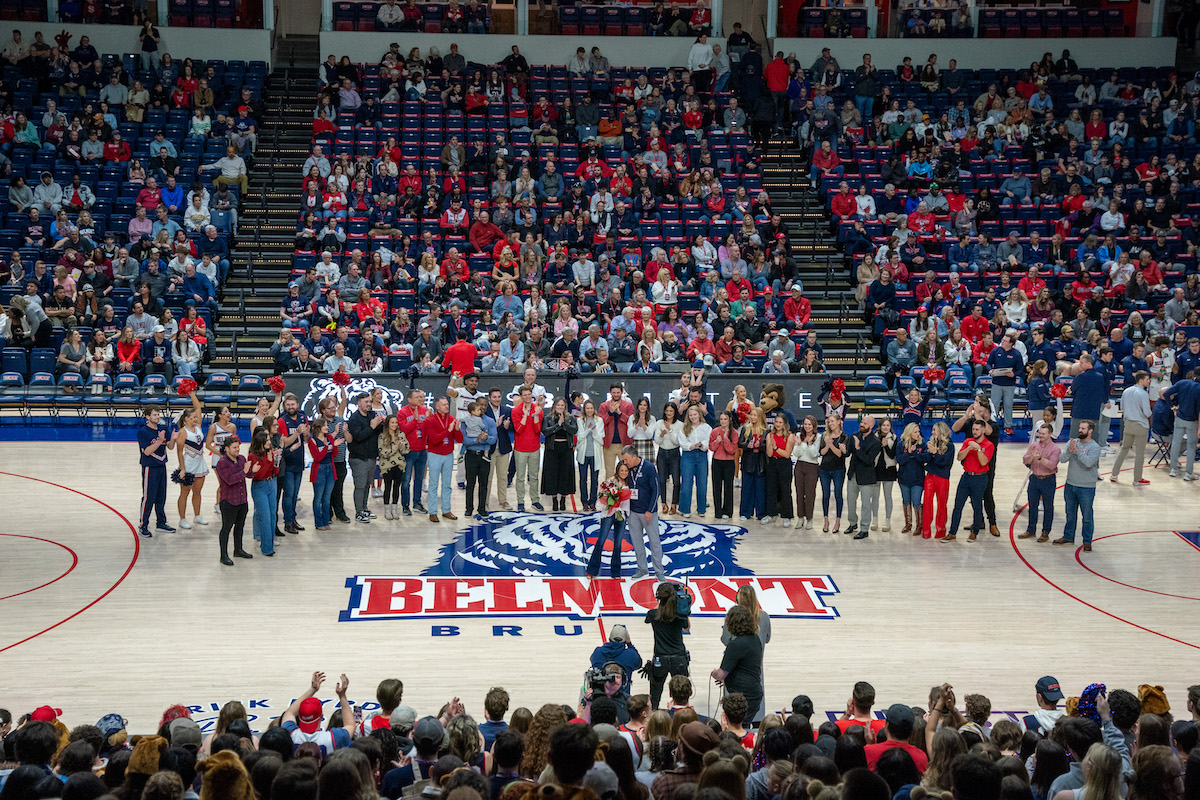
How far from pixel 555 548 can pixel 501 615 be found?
2.15 meters

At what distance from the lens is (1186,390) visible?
17.4m

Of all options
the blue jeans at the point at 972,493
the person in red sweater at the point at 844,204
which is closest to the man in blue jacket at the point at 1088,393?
the blue jeans at the point at 972,493

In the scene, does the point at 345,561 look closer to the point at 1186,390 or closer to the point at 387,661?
the point at 387,661

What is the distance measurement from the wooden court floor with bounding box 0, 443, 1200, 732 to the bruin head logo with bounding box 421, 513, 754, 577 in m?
0.05

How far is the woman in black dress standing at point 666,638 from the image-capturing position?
30.8 ft

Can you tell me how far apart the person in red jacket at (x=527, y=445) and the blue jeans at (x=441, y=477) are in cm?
91

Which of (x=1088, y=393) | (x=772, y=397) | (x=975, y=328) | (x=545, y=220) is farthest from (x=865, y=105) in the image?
(x=772, y=397)

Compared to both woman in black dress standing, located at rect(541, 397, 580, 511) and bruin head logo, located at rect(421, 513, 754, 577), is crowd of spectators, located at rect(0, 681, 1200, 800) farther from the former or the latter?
woman in black dress standing, located at rect(541, 397, 580, 511)

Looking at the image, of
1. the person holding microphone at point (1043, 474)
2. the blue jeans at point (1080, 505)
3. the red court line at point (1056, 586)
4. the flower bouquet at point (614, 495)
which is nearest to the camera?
the red court line at point (1056, 586)

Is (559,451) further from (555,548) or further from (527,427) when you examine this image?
(555,548)

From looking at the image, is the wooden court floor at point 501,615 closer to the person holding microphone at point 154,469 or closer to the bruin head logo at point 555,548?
the bruin head logo at point 555,548

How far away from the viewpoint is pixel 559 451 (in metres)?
15.5

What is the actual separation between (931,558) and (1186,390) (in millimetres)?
5992

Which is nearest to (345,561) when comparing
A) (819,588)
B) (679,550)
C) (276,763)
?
(679,550)
